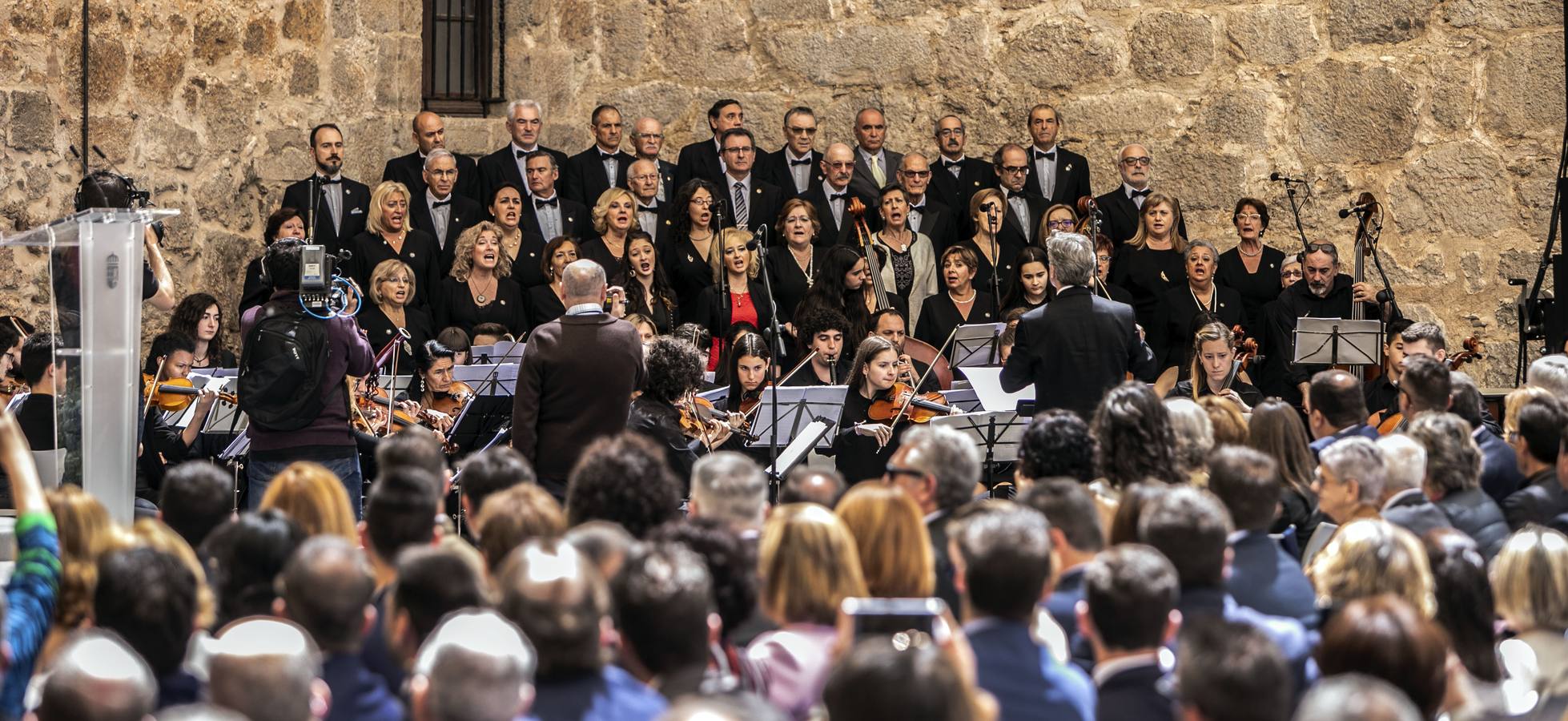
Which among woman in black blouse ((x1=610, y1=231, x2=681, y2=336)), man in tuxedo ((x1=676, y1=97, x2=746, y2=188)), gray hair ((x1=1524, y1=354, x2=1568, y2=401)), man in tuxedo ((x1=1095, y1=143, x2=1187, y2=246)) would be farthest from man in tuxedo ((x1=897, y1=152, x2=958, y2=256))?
gray hair ((x1=1524, y1=354, x2=1568, y2=401))

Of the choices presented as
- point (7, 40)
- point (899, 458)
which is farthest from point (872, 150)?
point (899, 458)

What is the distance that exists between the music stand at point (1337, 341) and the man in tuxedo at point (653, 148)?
11.7ft

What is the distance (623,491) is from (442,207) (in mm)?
6400

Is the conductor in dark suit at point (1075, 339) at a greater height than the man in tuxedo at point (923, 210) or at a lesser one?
lesser

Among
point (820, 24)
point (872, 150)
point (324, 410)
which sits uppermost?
point (820, 24)

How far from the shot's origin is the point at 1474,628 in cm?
344

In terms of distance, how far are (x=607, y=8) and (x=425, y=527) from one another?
818cm

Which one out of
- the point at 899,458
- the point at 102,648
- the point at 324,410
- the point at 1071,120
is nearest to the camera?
the point at 102,648

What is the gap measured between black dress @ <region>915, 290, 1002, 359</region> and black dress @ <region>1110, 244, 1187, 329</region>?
90 cm

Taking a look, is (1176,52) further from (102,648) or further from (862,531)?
(102,648)

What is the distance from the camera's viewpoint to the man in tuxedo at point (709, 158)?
10562 mm

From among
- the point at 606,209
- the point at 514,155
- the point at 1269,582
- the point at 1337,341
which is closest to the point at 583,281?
the point at 1269,582

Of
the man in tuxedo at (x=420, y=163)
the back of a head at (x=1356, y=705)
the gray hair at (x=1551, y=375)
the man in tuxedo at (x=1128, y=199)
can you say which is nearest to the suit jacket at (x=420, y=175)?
the man in tuxedo at (x=420, y=163)

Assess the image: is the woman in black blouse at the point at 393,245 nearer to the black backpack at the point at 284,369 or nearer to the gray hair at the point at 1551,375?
the black backpack at the point at 284,369
